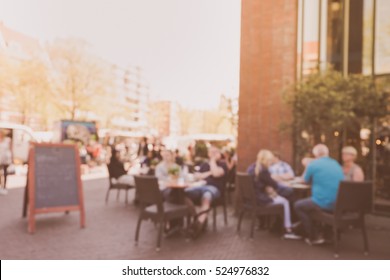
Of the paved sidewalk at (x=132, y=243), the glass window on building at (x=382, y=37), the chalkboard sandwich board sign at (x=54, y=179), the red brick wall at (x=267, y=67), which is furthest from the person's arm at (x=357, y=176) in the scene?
the chalkboard sandwich board sign at (x=54, y=179)

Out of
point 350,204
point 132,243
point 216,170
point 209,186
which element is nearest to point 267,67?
point 216,170

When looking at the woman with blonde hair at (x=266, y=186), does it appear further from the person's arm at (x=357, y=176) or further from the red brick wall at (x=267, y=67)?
the red brick wall at (x=267, y=67)

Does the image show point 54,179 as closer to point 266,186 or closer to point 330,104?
point 266,186

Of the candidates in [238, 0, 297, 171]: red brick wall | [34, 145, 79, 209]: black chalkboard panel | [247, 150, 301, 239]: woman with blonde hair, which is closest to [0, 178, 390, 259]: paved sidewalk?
[247, 150, 301, 239]: woman with blonde hair

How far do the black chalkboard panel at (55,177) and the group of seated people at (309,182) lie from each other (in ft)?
9.13

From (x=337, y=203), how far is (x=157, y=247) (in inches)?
86.1

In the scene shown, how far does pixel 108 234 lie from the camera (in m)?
5.73

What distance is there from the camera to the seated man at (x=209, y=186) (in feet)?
19.5

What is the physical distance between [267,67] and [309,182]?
9.76 feet

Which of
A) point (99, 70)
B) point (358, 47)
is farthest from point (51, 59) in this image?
point (358, 47)

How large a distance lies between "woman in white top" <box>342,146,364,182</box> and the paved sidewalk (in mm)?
809

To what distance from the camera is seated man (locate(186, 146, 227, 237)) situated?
5.93 metres

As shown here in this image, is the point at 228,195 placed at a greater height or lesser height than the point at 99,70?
lesser
